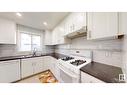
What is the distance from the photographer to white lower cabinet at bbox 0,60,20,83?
7.25ft

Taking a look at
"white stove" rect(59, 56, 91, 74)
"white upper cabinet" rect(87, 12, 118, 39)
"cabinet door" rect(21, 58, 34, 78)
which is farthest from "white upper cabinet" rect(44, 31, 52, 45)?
"white upper cabinet" rect(87, 12, 118, 39)

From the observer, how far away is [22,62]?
9.03ft

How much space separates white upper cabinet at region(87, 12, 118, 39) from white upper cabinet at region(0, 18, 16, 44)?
2493 millimetres

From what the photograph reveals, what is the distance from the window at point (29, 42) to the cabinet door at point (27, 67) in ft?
2.79

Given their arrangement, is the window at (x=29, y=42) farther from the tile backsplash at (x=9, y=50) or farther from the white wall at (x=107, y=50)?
the white wall at (x=107, y=50)

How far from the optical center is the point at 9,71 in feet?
7.72

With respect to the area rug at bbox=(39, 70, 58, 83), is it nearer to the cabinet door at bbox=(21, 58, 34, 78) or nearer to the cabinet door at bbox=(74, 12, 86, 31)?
the cabinet door at bbox=(21, 58, 34, 78)

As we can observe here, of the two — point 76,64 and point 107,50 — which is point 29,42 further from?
point 107,50

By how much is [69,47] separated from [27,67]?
5.75 ft

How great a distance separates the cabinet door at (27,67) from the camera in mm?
2803
